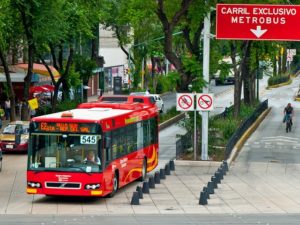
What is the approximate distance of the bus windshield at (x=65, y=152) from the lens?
24.8 m

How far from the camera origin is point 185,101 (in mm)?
35031

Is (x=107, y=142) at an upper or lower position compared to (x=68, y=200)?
upper

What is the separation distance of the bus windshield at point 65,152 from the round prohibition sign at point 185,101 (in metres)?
10.4

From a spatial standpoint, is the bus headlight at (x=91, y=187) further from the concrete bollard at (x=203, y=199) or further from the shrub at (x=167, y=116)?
the shrub at (x=167, y=116)

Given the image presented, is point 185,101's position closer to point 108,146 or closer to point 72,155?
point 108,146

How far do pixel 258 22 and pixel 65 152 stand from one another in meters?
11.9

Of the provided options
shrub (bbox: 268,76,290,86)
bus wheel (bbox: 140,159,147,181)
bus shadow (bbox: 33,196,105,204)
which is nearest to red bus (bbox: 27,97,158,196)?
bus shadow (bbox: 33,196,105,204)

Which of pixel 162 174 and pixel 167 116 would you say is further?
pixel 167 116

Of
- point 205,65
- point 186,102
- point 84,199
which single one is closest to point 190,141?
point 186,102

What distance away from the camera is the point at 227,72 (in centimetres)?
3750

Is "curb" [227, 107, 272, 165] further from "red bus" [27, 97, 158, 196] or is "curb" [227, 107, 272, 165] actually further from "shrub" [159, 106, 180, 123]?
"red bus" [27, 97, 158, 196]

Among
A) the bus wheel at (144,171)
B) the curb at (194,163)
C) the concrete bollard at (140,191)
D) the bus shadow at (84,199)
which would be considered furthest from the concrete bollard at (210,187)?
the curb at (194,163)

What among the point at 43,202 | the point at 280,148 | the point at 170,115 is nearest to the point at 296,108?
the point at 170,115

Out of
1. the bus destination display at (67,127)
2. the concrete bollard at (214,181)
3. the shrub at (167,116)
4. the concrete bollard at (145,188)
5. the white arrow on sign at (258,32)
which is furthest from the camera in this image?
the shrub at (167,116)
